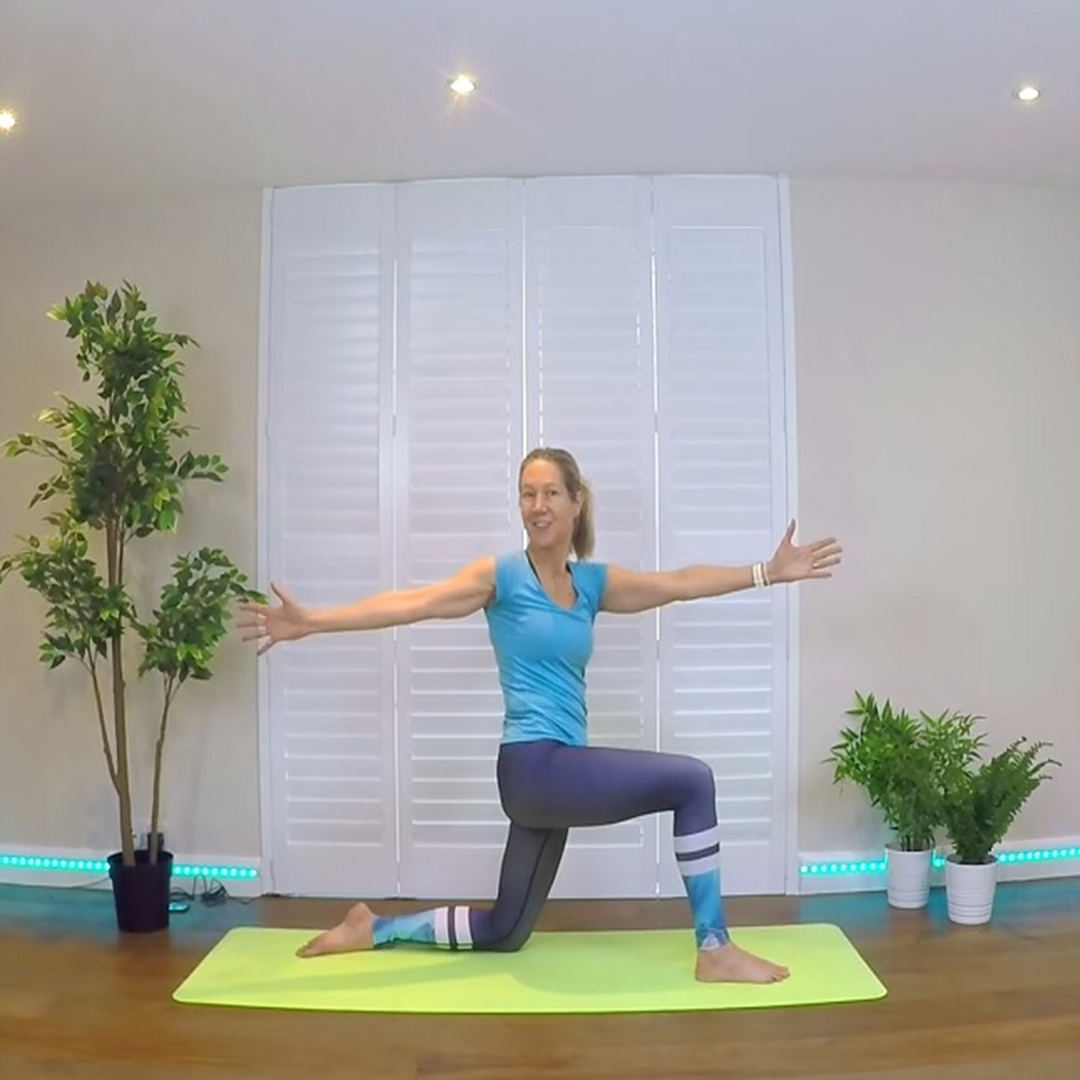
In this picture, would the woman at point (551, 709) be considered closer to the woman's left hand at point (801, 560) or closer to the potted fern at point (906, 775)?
the woman's left hand at point (801, 560)

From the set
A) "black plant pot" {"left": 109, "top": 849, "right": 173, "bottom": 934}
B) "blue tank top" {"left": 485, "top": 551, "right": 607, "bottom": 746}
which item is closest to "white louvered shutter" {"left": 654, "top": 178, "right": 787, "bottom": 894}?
"blue tank top" {"left": 485, "top": 551, "right": 607, "bottom": 746}

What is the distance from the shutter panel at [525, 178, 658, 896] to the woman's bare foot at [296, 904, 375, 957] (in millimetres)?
793

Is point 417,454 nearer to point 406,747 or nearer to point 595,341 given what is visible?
point 595,341

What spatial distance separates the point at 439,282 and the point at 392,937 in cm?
198

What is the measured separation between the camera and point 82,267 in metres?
3.84

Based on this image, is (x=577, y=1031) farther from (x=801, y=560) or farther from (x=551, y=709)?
(x=801, y=560)

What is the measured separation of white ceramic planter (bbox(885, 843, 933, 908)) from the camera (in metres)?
3.46

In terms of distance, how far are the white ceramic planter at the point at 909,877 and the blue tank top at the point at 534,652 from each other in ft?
3.81

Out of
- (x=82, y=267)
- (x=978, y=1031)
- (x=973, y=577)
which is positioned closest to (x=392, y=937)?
(x=978, y=1031)

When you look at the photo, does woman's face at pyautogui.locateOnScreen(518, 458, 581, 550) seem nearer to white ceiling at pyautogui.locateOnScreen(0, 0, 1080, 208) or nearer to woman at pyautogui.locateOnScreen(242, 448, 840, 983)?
woman at pyautogui.locateOnScreen(242, 448, 840, 983)

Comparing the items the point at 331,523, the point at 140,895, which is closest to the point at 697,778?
the point at 331,523

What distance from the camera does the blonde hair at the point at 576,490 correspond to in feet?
9.79

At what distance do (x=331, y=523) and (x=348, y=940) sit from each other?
1.28m

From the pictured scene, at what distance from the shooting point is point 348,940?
3.11 meters
